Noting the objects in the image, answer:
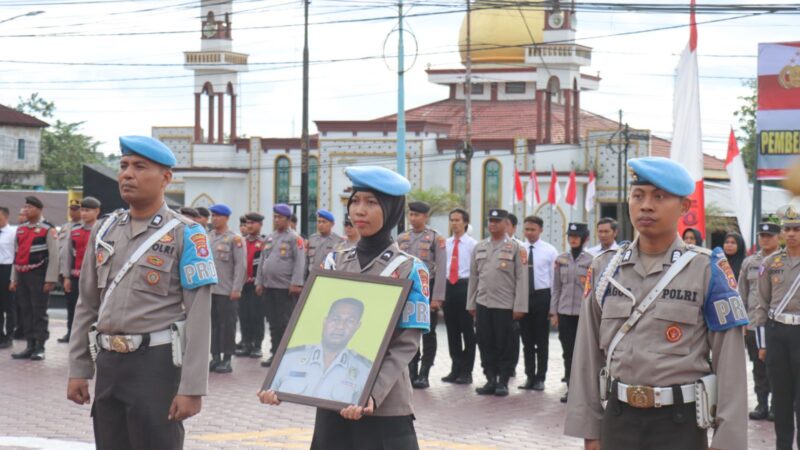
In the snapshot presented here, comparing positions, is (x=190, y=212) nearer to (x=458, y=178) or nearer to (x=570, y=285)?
(x=570, y=285)

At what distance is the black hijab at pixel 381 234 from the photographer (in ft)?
18.7

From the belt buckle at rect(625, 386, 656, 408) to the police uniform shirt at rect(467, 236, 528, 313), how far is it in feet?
28.6

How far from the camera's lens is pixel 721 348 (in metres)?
5.25

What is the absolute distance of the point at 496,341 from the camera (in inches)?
557

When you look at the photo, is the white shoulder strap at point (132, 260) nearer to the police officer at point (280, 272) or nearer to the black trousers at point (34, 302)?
the police officer at point (280, 272)

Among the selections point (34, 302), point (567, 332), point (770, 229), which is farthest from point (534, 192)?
point (770, 229)

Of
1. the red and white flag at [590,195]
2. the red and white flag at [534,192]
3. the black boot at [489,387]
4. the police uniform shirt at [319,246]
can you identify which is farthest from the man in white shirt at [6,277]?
the red and white flag at [590,195]

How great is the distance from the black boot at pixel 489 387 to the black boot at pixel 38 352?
19.5 feet

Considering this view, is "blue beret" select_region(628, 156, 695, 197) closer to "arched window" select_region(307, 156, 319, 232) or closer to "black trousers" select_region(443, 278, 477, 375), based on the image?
"black trousers" select_region(443, 278, 477, 375)

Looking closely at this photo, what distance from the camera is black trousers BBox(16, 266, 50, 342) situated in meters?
16.4

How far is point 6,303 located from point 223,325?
3.98 meters

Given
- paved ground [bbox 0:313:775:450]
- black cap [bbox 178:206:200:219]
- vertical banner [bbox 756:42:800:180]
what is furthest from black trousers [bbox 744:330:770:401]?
black cap [bbox 178:206:200:219]

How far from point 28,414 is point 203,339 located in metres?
6.10

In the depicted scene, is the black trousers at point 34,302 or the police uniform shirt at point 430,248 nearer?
the police uniform shirt at point 430,248
